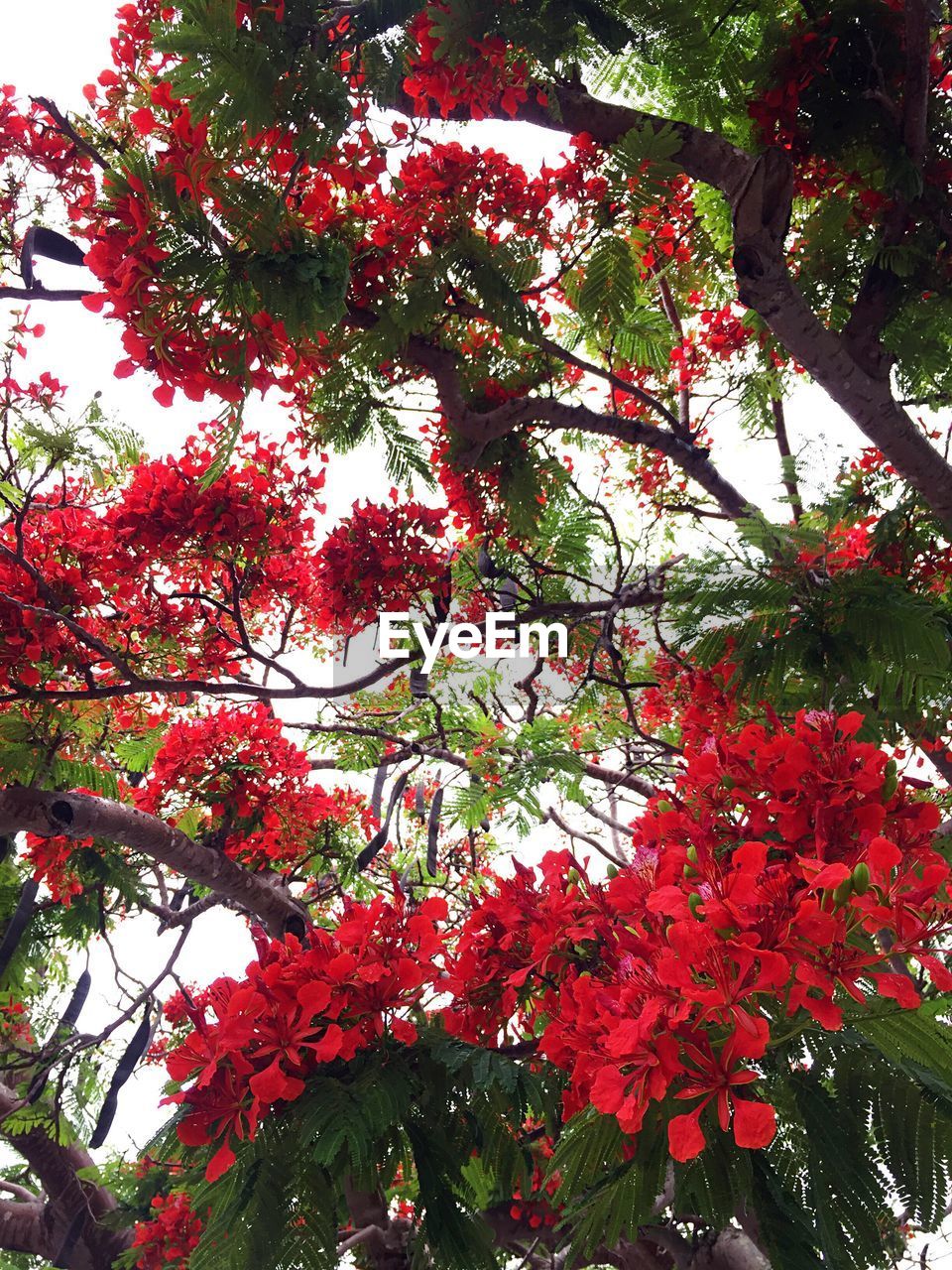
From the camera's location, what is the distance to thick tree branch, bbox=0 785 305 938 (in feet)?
9.10

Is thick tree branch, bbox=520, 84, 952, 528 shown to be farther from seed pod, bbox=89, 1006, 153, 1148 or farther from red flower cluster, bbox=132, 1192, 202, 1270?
red flower cluster, bbox=132, 1192, 202, 1270

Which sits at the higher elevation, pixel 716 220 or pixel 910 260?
pixel 716 220

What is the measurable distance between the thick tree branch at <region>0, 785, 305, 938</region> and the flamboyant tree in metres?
0.02

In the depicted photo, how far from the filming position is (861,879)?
0.87 metres

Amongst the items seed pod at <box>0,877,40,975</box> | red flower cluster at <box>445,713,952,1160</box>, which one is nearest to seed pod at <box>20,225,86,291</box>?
red flower cluster at <box>445,713,952,1160</box>

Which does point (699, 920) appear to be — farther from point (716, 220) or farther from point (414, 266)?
point (716, 220)

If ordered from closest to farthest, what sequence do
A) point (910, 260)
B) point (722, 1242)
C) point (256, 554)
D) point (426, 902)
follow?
point (426, 902) < point (910, 260) < point (722, 1242) < point (256, 554)

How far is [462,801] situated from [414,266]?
221 centimetres

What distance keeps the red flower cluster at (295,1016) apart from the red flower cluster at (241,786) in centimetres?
237

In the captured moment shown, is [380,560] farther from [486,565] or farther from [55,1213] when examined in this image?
[55,1213]

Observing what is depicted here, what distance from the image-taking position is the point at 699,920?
3.09ft

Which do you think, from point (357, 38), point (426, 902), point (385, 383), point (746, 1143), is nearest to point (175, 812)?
point (385, 383)

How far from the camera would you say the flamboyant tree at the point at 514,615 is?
1032 millimetres

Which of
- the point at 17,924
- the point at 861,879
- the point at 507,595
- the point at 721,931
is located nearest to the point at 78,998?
the point at 17,924
